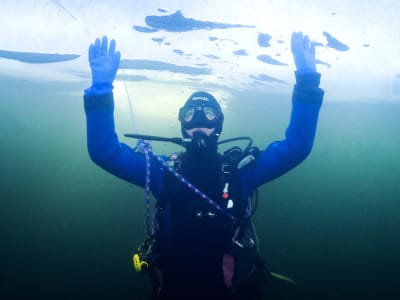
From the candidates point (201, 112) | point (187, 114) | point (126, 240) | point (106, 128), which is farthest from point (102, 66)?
point (126, 240)

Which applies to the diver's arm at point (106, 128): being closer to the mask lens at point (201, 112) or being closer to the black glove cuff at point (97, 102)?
the black glove cuff at point (97, 102)

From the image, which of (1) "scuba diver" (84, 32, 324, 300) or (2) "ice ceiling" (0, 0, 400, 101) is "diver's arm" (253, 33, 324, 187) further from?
(2) "ice ceiling" (0, 0, 400, 101)

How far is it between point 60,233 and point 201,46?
1216 cm

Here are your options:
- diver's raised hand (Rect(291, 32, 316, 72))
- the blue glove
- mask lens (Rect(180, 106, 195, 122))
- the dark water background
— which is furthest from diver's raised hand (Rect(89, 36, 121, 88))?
the dark water background

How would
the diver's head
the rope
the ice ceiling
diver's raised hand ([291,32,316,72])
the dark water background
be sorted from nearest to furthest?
the rope
diver's raised hand ([291,32,316,72])
the diver's head
the ice ceiling
the dark water background

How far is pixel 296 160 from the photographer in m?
3.26

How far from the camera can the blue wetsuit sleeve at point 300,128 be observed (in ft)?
10.4

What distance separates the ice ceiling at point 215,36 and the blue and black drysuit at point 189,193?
6658 mm

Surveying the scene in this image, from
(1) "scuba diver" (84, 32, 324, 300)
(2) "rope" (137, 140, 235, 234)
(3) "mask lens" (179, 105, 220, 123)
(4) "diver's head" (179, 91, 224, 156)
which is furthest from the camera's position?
(3) "mask lens" (179, 105, 220, 123)

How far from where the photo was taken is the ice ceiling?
29.2ft

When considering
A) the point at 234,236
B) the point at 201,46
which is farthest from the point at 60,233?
the point at 234,236

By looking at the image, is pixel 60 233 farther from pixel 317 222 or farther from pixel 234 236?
pixel 317 222

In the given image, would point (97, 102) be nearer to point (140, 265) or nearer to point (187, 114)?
point (187, 114)

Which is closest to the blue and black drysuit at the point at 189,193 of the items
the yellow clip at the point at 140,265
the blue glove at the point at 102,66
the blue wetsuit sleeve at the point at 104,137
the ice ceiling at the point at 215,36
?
the blue wetsuit sleeve at the point at 104,137
